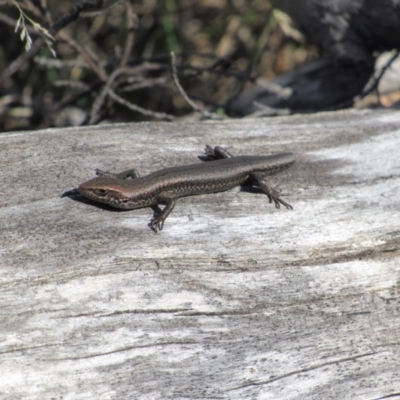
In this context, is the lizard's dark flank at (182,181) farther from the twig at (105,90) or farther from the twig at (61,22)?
the twig at (105,90)

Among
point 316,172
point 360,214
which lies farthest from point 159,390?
point 316,172

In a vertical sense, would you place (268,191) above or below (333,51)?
below

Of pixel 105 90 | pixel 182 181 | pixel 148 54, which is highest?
pixel 182 181

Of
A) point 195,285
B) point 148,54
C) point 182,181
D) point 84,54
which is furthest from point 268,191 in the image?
point 148,54

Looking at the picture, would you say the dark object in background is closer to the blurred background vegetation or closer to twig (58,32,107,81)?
the blurred background vegetation

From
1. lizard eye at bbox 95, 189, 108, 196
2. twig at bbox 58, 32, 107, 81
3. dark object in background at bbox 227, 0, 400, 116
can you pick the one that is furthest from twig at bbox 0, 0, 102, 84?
dark object in background at bbox 227, 0, 400, 116

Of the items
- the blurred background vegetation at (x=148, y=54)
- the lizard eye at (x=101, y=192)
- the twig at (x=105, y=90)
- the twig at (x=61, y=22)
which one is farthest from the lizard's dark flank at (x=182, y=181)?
the blurred background vegetation at (x=148, y=54)

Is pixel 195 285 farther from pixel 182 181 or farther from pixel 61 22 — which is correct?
pixel 61 22
